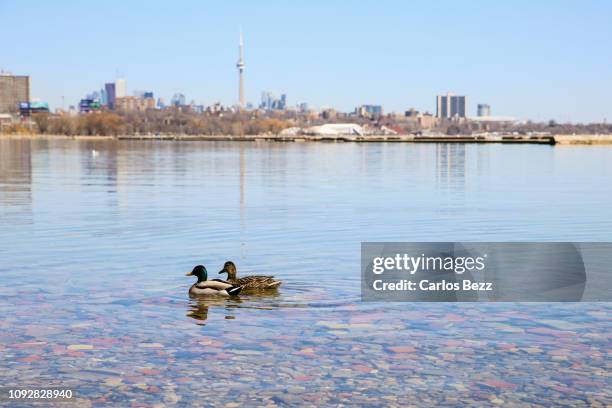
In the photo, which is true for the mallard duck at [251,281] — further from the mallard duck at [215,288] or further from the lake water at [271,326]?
the lake water at [271,326]

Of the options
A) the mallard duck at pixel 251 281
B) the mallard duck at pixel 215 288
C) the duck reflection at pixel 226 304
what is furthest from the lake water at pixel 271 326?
the mallard duck at pixel 251 281

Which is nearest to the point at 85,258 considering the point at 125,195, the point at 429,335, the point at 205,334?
the point at 205,334

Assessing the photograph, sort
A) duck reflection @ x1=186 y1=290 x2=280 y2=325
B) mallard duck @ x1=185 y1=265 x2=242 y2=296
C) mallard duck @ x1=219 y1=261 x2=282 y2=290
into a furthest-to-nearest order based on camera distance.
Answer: mallard duck @ x1=219 y1=261 x2=282 y2=290, mallard duck @ x1=185 y1=265 x2=242 y2=296, duck reflection @ x1=186 y1=290 x2=280 y2=325

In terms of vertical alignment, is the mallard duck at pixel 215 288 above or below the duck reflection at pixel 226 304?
above

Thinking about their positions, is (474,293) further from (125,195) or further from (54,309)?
(125,195)

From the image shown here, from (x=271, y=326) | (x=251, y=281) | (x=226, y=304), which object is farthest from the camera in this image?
(x=251, y=281)

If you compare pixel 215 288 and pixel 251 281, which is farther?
pixel 251 281

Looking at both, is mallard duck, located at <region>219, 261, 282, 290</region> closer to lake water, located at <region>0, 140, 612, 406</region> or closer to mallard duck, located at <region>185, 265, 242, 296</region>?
mallard duck, located at <region>185, 265, 242, 296</region>

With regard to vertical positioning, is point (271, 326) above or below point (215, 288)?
below

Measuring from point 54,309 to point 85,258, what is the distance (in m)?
6.08

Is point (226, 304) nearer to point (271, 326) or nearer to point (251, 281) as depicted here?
point (251, 281)

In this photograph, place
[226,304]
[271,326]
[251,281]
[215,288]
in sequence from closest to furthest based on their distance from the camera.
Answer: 1. [271,326]
2. [226,304]
3. [215,288]
4. [251,281]

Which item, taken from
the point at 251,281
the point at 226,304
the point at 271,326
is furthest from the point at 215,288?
the point at 271,326

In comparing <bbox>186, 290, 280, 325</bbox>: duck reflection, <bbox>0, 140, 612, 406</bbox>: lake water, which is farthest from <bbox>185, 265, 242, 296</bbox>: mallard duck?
<bbox>0, 140, 612, 406</bbox>: lake water
